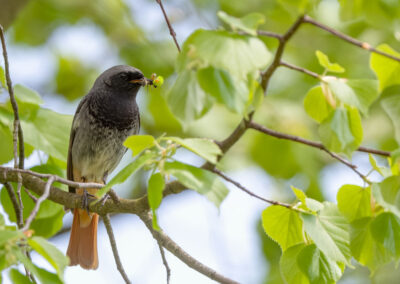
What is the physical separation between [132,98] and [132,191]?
8.19ft

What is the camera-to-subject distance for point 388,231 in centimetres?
234

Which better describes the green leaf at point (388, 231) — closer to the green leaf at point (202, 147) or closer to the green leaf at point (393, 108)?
the green leaf at point (393, 108)

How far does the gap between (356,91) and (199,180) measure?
2.35 ft

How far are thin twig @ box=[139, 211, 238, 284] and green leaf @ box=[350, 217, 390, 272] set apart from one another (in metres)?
0.55

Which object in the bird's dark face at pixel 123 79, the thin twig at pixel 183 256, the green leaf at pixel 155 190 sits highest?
the green leaf at pixel 155 190

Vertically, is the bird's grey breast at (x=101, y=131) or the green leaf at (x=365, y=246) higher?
the green leaf at (x=365, y=246)

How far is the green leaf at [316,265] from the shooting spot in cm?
236

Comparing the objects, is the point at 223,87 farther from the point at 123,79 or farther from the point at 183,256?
the point at 123,79

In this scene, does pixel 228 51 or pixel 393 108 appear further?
pixel 393 108

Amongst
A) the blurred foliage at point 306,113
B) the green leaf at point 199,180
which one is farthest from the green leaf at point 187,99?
the green leaf at point 199,180

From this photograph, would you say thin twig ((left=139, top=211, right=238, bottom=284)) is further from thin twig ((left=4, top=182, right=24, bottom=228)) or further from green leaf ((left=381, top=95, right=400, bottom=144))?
green leaf ((left=381, top=95, right=400, bottom=144))

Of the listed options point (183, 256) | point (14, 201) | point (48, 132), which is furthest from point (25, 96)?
point (183, 256)

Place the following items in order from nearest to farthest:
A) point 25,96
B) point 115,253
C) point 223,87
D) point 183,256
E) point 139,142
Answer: point 223,87, point 139,142, point 183,256, point 115,253, point 25,96

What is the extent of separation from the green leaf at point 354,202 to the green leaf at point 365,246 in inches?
1.9
